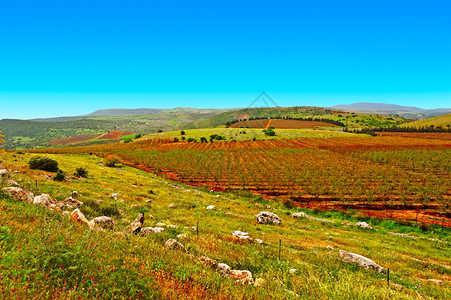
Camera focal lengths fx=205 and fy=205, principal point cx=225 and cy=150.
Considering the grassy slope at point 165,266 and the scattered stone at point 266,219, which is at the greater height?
the grassy slope at point 165,266

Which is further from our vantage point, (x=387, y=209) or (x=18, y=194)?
(x=387, y=209)

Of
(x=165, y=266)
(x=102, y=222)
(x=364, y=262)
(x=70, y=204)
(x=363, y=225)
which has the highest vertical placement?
(x=165, y=266)

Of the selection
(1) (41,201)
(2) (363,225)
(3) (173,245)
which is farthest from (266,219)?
(1) (41,201)

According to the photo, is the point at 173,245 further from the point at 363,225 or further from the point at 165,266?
the point at 363,225

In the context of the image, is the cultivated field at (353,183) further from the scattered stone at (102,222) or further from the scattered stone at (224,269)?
the scattered stone at (102,222)

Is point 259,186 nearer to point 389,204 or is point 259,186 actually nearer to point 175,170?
point 389,204

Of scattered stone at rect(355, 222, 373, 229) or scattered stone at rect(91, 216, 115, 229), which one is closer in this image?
scattered stone at rect(91, 216, 115, 229)

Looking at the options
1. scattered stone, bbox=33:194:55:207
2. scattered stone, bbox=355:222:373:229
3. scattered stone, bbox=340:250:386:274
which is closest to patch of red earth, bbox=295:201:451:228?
scattered stone, bbox=355:222:373:229

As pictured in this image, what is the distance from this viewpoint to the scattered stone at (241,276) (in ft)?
21.9

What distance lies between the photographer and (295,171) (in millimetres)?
44000

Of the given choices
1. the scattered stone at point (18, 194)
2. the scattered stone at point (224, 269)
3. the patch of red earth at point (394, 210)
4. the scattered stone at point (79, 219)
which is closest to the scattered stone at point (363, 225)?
the patch of red earth at point (394, 210)

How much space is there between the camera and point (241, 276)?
7102 millimetres

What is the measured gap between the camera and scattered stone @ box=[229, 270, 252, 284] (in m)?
6.67

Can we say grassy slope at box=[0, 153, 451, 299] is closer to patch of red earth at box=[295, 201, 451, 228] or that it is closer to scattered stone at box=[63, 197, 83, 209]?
scattered stone at box=[63, 197, 83, 209]
